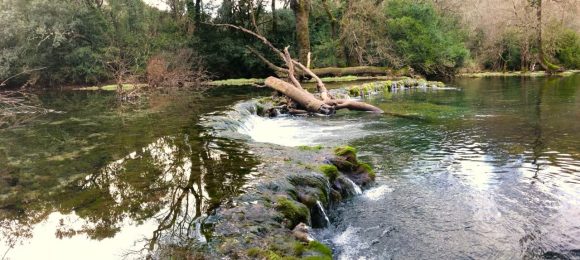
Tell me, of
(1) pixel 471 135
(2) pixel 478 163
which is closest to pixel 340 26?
(1) pixel 471 135

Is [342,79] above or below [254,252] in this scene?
above

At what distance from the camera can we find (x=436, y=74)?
1278 inches

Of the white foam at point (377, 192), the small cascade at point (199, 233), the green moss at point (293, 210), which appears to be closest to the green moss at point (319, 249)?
the green moss at point (293, 210)

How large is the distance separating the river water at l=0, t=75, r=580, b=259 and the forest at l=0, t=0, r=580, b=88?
1692 centimetres

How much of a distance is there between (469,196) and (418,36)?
78.0 feet

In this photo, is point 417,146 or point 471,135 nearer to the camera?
point 417,146

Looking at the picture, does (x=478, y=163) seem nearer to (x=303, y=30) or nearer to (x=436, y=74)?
(x=303, y=30)

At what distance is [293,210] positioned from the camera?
5.08 m

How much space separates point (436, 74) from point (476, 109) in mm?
18696

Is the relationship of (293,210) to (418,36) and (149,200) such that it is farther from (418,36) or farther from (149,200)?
(418,36)

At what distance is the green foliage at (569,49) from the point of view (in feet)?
131

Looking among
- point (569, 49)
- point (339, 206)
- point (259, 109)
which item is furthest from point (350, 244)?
point (569, 49)

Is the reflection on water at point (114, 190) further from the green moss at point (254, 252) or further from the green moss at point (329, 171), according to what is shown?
the green moss at point (329, 171)

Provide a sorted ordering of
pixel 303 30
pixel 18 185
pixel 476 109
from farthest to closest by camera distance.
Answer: pixel 303 30, pixel 476 109, pixel 18 185
